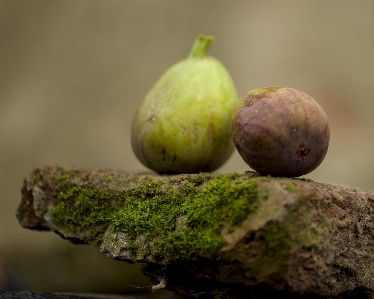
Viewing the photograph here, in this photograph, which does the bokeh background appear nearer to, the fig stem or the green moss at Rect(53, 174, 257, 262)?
the fig stem

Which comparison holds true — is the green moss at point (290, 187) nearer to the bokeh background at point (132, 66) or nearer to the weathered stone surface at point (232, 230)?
the weathered stone surface at point (232, 230)

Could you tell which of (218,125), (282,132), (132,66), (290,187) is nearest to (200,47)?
(218,125)

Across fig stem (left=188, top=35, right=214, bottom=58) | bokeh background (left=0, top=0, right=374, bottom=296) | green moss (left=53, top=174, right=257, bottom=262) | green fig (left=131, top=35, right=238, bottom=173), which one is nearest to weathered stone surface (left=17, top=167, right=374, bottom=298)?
green moss (left=53, top=174, right=257, bottom=262)

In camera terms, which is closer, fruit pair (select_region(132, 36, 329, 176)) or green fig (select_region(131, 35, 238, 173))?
fruit pair (select_region(132, 36, 329, 176))

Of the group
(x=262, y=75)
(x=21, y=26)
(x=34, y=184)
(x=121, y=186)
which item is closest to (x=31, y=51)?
(x=21, y=26)

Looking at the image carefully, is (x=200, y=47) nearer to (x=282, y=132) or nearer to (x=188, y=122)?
(x=188, y=122)
